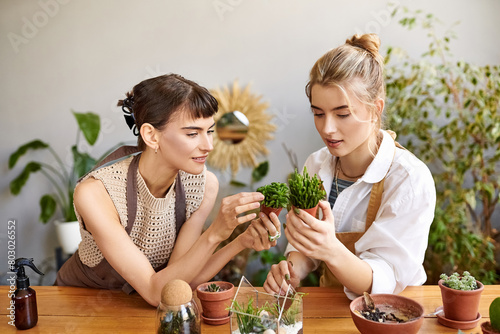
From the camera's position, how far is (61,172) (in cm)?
429

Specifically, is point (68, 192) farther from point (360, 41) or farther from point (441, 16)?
point (441, 16)

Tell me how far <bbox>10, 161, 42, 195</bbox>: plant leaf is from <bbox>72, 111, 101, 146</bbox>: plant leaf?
29.2 inches

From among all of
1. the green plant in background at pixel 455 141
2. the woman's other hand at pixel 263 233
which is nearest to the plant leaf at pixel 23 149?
the woman's other hand at pixel 263 233

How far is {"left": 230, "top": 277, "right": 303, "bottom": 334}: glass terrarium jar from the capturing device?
118 cm

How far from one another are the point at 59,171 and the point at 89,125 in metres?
0.89

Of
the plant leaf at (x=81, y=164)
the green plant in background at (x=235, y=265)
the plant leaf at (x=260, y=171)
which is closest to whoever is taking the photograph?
the plant leaf at (x=81, y=164)

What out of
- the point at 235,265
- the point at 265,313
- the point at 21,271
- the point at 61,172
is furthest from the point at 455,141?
the point at 61,172

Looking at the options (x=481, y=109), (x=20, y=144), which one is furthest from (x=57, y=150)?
(x=481, y=109)

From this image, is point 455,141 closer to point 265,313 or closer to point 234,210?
point 234,210

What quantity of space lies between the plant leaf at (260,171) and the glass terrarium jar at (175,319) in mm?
2917

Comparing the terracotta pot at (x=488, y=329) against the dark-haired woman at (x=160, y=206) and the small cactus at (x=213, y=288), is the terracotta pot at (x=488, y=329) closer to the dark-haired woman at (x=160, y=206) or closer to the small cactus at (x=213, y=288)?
the dark-haired woman at (x=160, y=206)

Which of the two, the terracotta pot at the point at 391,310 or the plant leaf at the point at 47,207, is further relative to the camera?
the plant leaf at the point at 47,207

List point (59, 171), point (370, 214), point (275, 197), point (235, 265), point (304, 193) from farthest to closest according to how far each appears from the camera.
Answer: point (59, 171) < point (235, 265) < point (370, 214) < point (275, 197) < point (304, 193)

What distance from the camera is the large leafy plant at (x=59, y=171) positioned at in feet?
12.1
